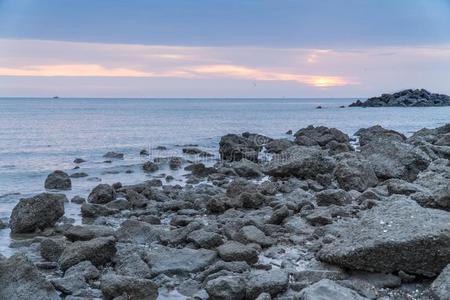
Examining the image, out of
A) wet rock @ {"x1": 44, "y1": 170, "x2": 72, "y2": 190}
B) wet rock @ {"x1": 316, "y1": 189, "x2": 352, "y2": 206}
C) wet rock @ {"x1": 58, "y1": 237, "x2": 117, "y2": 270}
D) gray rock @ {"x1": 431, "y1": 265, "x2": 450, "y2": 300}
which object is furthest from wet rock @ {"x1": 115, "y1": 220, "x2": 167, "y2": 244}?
wet rock @ {"x1": 44, "y1": 170, "x2": 72, "y2": 190}

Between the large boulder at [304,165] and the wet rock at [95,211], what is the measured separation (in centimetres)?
711

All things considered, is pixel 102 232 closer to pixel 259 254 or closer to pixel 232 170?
pixel 259 254

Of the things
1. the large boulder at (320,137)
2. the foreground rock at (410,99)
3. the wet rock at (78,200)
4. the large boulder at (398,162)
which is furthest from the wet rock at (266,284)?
the foreground rock at (410,99)

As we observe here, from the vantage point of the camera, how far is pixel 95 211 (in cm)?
1388

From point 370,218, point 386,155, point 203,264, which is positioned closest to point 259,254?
point 203,264

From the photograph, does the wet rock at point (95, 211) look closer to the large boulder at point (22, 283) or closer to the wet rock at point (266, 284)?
the large boulder at point (22, 283)

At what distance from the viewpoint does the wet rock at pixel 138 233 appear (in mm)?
10719

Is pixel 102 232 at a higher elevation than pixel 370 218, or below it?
below

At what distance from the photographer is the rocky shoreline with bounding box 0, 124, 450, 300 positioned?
747 centimetres

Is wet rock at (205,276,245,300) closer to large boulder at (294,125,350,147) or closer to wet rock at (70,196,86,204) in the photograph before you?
wet rock at (70,196,86,204)

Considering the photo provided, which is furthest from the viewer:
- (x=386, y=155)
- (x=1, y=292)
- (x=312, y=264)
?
(x=386, y=155)

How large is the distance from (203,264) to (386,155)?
11037mm

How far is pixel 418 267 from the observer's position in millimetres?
7668

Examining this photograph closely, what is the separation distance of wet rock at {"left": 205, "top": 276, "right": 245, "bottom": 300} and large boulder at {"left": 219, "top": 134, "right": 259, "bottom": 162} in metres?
18.6
